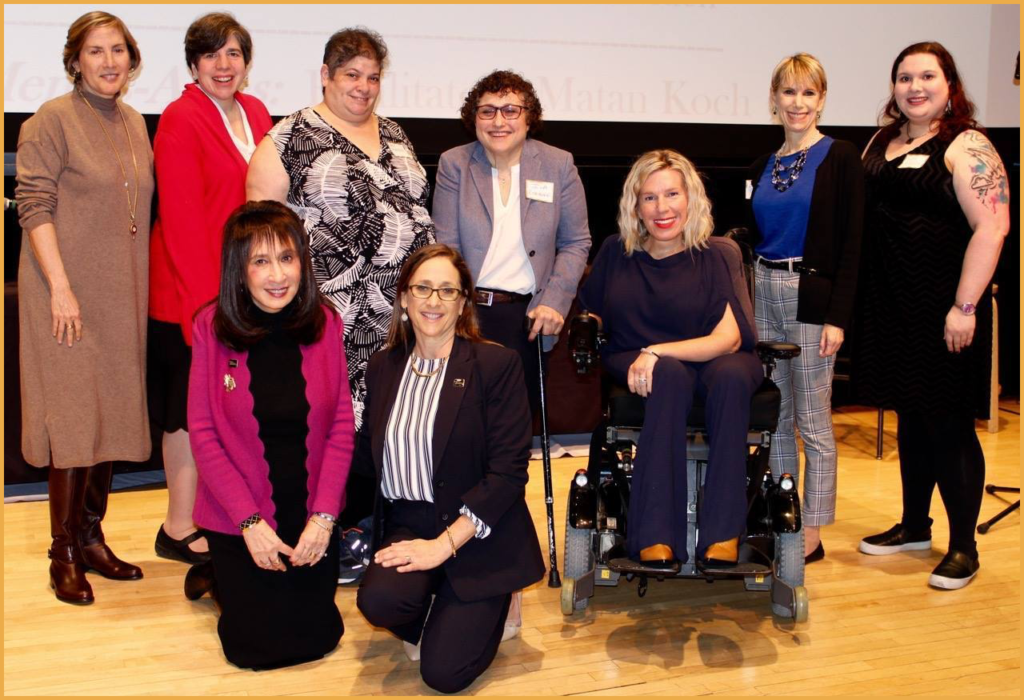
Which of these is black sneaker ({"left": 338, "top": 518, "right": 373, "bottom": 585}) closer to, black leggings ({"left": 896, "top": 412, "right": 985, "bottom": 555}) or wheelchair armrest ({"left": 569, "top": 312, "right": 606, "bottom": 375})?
wheelchair armrest ({"left": 569, "top": 312, "right": 606, "bottom": 375})

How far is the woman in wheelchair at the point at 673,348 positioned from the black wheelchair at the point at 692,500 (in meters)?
0.07

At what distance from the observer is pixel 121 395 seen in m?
3.13

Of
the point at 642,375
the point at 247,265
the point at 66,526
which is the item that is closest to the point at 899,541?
the point at 642,375

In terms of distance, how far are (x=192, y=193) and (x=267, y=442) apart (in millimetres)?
898

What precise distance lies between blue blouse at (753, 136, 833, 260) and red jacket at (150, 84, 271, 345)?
1629mm

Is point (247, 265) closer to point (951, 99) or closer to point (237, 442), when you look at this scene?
point (237, 442)

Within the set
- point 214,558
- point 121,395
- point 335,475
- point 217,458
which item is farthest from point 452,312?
point 121,395

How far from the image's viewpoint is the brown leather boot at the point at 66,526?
3100mm

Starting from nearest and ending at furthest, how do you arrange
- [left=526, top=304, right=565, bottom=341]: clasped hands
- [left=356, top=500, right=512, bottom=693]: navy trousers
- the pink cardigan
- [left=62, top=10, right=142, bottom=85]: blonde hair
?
1. [left=356, top=500, right=512, bottom=693]: navy trousers
2. the pink cardigan
3. [left=62, top=10, right=142, bottom=85]: blonde hair
4. [left=526, top=304, right=565, bottom=341]: clasped hands

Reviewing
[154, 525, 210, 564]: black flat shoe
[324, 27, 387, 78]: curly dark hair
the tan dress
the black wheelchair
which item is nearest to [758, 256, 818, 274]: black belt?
the black wheelchair

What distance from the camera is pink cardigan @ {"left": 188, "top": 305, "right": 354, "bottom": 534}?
256 cm

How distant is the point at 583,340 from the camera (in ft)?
9.37

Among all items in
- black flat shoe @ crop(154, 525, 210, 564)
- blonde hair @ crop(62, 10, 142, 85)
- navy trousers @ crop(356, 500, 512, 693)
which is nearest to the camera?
navy trousers @ crop(356, 500, 512, 693)

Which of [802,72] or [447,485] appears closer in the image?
[447,485]
